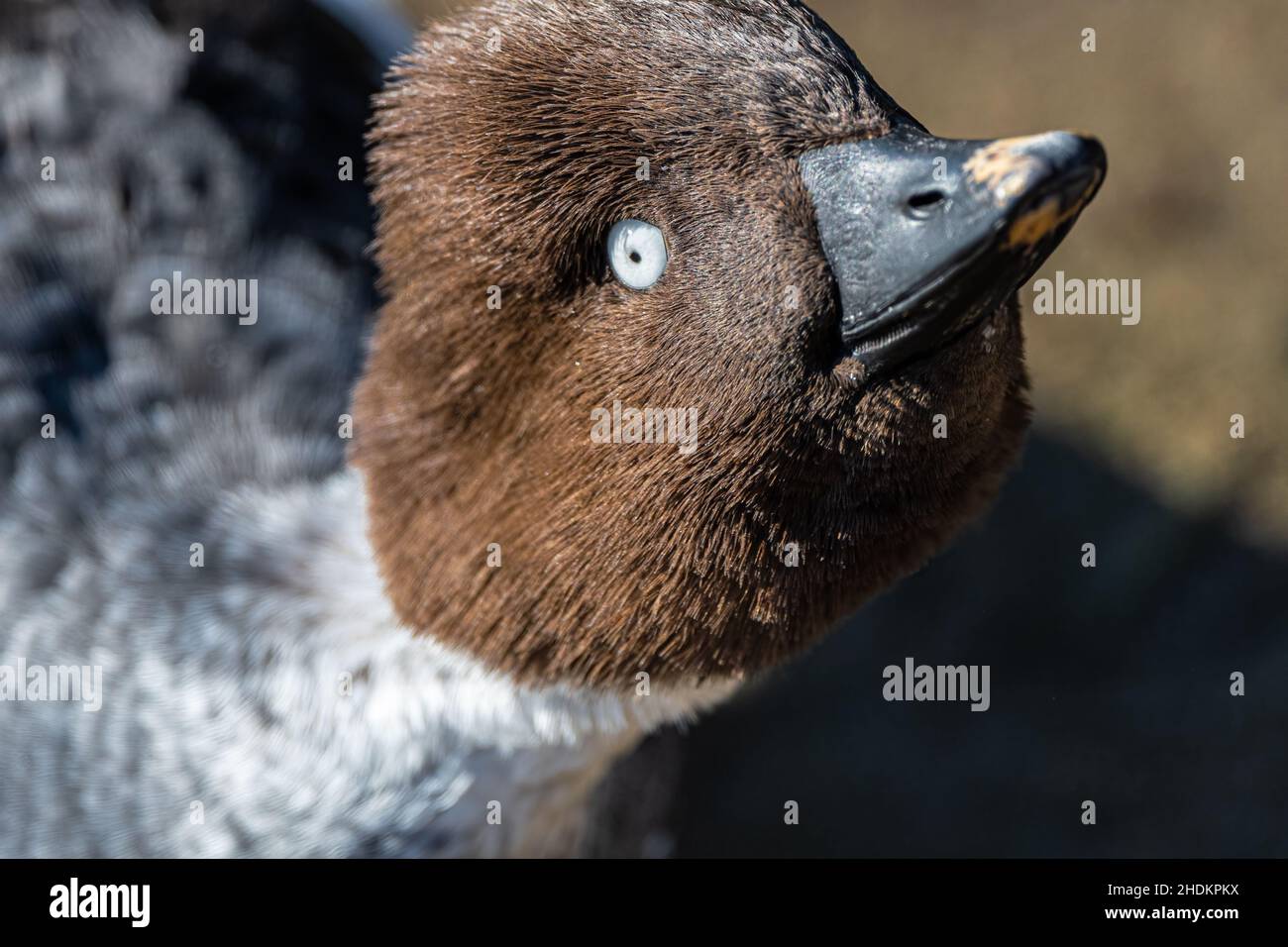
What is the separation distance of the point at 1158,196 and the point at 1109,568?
4.62 feet

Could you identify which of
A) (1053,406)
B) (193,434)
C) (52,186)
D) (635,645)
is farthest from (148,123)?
(1053,406)

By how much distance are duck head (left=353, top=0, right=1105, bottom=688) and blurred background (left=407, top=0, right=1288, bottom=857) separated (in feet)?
4.58

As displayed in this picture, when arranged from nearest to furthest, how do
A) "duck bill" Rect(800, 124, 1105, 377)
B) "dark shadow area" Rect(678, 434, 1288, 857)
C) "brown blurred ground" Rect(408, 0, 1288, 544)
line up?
"duck bill" Rect(800, 124, 1105, 377)
"dark shadow area" Rect(678, 434, 1288, 857)
"brown blurred ground" Rect(408, 0, 1288, 544)

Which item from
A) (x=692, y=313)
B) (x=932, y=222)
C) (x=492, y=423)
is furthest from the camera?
(x=492, y=423)

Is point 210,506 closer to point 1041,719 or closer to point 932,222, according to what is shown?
point 932,222

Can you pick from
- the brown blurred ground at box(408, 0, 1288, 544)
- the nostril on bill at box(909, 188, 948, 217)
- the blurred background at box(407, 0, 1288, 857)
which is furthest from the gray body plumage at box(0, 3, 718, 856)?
the brown blurred ground at box(408, 0, 1288, 544)

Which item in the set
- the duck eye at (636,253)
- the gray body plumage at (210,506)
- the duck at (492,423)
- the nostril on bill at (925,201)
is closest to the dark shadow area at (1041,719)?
the duck at (492,423)

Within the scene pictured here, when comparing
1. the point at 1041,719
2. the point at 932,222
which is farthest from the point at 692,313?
the point at 1041,719

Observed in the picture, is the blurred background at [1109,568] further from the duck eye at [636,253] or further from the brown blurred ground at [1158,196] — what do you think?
the duck eye at [636,253]

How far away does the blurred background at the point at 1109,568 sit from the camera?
3680 millimetres

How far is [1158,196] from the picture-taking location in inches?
179

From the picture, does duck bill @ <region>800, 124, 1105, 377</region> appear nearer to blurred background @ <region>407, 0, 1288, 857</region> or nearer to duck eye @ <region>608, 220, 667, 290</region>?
duck eye @ <region>608, 220, 667, 290</region>

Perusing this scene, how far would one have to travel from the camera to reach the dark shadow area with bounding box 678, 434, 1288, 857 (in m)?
3.64

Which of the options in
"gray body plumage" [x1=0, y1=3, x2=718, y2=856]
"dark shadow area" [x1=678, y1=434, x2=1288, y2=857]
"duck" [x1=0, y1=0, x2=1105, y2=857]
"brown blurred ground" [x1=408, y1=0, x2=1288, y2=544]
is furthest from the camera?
"brown blurred ground" [x1=408, y1=0, x2=1288, y2=544]
